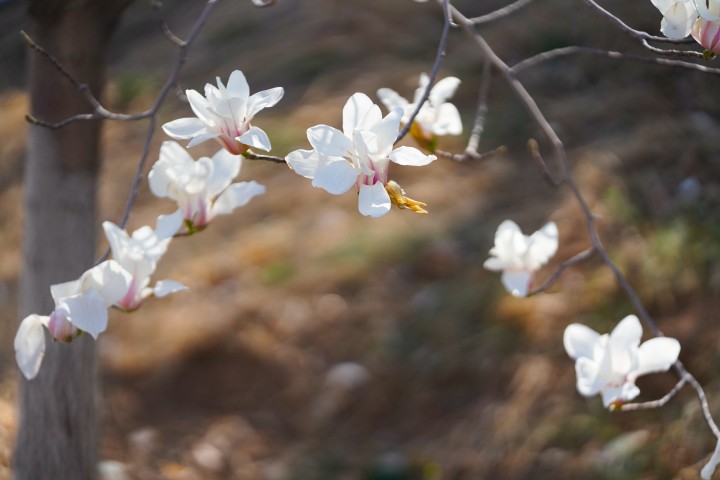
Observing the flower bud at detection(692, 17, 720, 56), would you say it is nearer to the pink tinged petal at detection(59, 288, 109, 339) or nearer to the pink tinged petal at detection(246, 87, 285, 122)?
the pink tinged petal at detection(246, 87, 285, 122)

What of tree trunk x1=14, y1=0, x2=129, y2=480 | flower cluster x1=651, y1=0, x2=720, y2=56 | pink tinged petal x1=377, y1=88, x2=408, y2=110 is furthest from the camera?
tree trunk x1=14, y1=0, x2=129, y2=480

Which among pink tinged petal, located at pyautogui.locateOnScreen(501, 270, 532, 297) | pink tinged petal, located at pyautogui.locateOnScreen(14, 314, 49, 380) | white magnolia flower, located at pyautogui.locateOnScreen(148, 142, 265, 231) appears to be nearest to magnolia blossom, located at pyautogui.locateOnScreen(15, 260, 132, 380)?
pink tinged petal, located at pyautogui.locateOnScreen(14, 314, 49, 380)

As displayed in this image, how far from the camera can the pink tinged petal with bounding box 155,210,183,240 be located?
40.7 inches

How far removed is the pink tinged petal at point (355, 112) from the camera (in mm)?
932

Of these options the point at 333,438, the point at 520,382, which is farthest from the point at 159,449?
the point at 520,382

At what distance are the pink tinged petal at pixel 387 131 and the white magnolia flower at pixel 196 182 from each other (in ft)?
0.75

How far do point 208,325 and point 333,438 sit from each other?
22.4 inches

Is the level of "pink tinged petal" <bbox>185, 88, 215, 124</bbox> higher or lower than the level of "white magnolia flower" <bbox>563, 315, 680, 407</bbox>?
higher

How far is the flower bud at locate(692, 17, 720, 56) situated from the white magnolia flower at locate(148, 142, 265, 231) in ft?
1.80

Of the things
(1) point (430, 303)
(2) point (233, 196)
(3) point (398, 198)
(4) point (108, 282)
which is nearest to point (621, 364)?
(3) point (398, 198)

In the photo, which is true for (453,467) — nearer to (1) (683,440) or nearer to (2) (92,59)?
(1) (683,440)

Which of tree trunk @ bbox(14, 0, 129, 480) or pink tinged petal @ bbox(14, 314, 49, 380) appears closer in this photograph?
pink tinged petal @ bbox(14, 314, 49, 380)

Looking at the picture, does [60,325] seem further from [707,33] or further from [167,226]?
[707,33]

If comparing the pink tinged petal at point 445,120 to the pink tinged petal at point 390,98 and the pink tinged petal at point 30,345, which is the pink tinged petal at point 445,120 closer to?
the pink tinged petal at point 390,98
